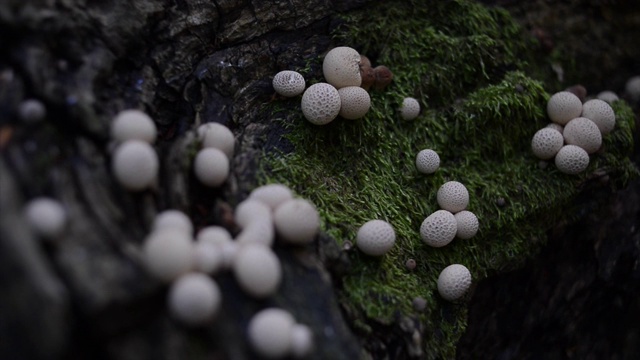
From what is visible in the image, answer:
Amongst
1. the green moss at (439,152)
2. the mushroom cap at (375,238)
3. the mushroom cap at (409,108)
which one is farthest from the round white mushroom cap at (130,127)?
the mushroom cap at (409,108)

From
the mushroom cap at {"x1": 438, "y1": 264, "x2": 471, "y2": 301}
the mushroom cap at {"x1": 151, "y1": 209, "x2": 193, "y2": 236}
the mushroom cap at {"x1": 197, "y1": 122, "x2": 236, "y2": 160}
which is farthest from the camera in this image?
the mushroom cap at {"x1": 438, "y1": 264, "x2": 471, "y2": 301}

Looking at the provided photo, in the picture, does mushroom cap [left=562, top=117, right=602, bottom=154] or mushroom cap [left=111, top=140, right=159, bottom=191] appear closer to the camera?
mushroom cap [left=111, top=140, right=159, bottom=191]

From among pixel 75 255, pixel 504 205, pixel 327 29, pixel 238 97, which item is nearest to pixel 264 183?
Result: pixel 238 97

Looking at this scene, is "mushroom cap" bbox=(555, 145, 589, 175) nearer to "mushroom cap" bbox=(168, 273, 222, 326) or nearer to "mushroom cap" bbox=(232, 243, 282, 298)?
"mushroom cap" bbox=(232, 243, 282, 298)

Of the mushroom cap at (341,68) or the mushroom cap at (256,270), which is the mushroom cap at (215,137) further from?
the mushroom cap at (341,68)

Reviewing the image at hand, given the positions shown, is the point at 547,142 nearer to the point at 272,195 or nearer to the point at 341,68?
the point at 341,68

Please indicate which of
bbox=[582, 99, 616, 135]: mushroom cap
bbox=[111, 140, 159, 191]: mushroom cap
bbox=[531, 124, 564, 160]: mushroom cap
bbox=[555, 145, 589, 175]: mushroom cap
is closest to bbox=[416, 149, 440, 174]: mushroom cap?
bbox=[531, 124, 564, 160]: mushroom cap

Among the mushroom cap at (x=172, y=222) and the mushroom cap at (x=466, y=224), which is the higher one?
the mushroom cap at (x=172, y=222)
